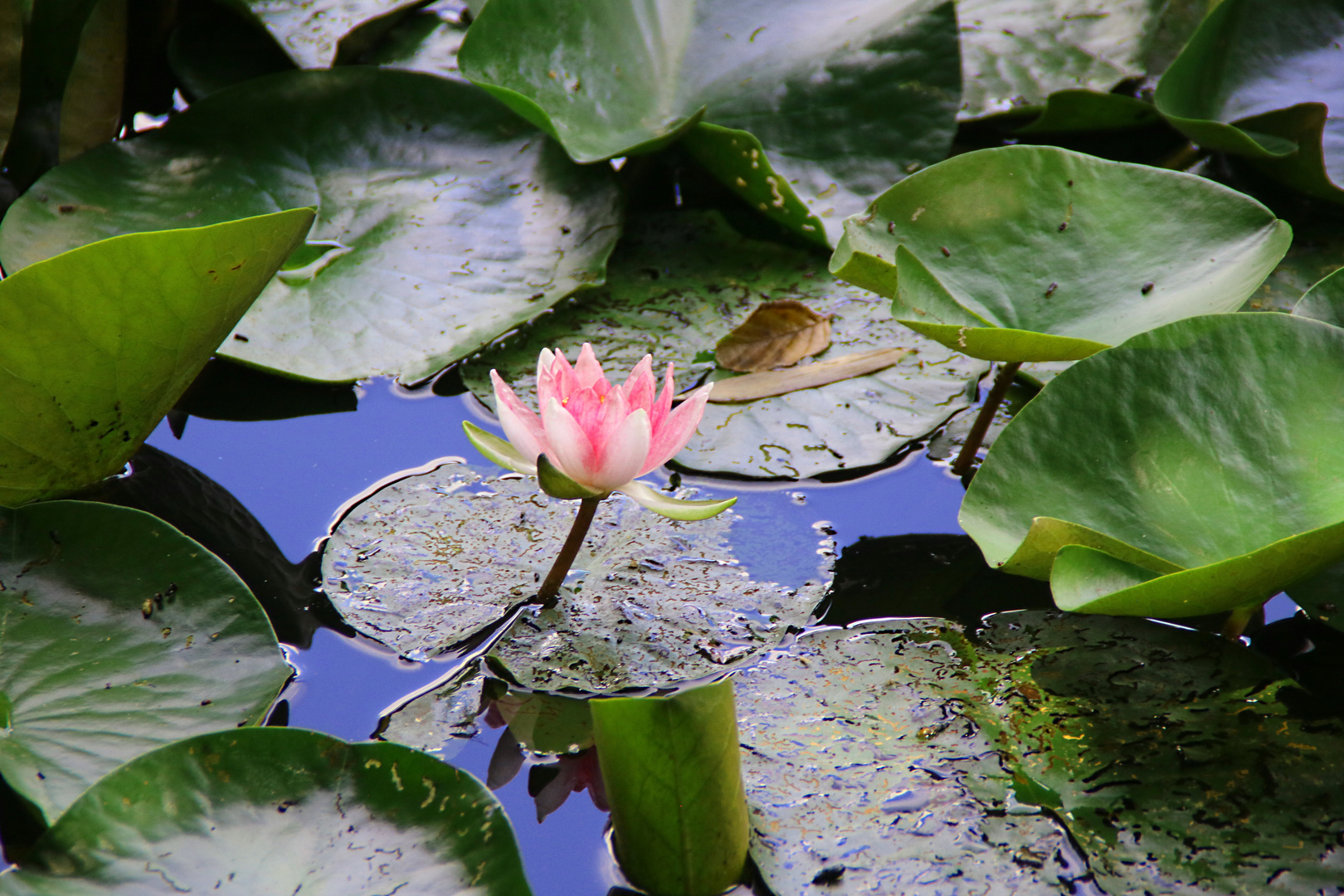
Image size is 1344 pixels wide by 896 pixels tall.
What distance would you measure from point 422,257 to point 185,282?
564 millimetres

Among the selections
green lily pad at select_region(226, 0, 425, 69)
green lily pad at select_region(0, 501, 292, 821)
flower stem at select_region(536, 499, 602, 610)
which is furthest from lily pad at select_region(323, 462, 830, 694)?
green lily pad at select_region(226, 0, 425, 69)

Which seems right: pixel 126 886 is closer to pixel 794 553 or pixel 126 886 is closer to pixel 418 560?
pixel 418 560

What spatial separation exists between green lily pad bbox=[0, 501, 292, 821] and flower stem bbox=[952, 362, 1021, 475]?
35.6 inches

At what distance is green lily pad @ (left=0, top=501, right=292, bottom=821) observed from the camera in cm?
91

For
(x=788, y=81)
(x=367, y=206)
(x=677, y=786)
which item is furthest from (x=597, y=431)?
(x=788, y=81)

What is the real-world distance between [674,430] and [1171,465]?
21.5 inches

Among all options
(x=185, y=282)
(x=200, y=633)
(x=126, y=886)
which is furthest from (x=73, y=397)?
(x=126, y=886)

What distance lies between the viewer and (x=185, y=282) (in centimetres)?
104

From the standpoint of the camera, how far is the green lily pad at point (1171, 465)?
39.2 inches

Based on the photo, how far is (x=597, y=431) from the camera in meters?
1.00

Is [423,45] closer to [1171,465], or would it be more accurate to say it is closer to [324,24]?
[324,24]

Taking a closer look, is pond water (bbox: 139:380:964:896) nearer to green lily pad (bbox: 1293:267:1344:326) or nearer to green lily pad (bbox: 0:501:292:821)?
green lily pad (bbox: 0:501:292:821)

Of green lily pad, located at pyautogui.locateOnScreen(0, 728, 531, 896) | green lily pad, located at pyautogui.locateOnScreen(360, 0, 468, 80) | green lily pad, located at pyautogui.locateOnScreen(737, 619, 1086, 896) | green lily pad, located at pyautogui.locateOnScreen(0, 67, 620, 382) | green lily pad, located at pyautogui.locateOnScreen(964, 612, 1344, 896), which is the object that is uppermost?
green lily pad, located at pyautogui.locateOnScreen(360, 0, 468, 80)

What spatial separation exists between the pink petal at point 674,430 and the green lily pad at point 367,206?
0.52 metres
